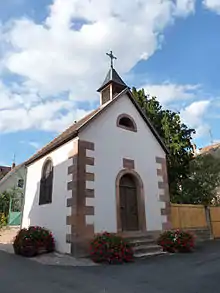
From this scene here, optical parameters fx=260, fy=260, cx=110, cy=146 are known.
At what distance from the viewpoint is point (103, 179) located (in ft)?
33.8

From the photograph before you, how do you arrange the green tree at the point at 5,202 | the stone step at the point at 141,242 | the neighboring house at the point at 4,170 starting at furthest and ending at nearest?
1. the neighboring house at the point at 4,170
2. the green tree at the point at 5,202
3. the stone step at the point at 141,242

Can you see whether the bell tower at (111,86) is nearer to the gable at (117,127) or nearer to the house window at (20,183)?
the gable at (117,127)

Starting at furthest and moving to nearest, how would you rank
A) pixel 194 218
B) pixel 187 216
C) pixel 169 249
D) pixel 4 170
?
1. pixel 4 170
2. pixel 194 218
3. pixel 187 216
4. pixel 169 249

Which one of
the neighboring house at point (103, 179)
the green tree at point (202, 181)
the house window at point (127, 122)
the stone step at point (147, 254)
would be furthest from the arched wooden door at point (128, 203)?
the green tree at point (202, 181)

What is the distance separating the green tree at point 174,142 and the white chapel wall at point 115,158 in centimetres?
571

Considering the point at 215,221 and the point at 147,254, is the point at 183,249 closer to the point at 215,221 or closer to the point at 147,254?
the point at 147,254

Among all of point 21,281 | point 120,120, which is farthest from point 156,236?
point 21,281

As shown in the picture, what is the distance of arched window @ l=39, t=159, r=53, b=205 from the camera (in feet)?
37.5

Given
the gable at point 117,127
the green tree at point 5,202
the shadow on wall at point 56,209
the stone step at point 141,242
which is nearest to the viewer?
the shadow on wall at point 56,209

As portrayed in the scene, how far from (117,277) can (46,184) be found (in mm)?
6772

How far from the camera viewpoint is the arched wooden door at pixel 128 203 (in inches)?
425

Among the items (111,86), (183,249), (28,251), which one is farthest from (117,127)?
(28,251)

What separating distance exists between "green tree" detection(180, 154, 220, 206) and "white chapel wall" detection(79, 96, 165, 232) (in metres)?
6.68

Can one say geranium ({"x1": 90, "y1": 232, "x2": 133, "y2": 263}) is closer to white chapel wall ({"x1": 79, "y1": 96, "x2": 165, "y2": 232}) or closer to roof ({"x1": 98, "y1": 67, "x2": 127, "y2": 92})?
white chapel wall ({"x1": 79, "y1": 96, "x2": 165, "y2": 232})
